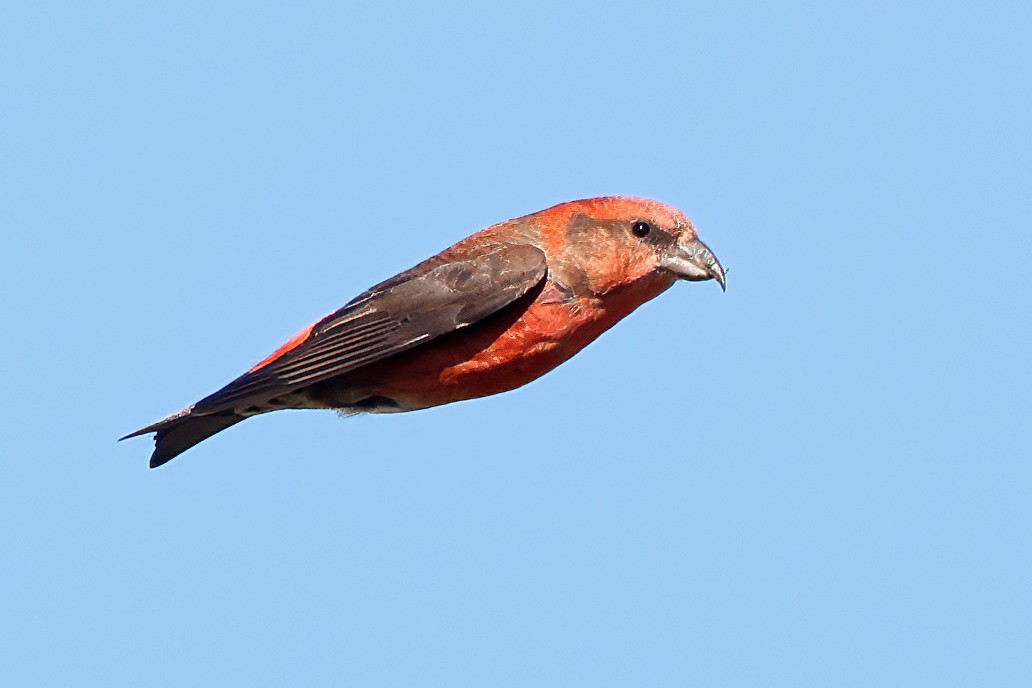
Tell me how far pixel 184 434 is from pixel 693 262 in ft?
10.8

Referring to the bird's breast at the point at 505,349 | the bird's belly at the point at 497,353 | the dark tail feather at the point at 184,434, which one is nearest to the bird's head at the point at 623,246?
the bird's breast at the point at 505,349

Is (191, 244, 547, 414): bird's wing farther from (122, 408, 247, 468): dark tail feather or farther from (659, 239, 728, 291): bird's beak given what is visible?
(659, 239, 728, 291): bird's beak

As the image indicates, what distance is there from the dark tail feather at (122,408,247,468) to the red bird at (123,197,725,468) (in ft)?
0.81

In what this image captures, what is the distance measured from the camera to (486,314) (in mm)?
10695

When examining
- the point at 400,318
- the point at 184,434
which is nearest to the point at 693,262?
the point at 400,318

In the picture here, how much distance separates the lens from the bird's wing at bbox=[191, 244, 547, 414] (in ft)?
35.3

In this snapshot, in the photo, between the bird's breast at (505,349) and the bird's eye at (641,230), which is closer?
the bird's breast at (505,349)

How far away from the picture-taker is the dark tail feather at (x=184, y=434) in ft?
37.4

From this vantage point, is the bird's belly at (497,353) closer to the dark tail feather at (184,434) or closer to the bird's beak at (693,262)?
the bird's beak at (693,262)

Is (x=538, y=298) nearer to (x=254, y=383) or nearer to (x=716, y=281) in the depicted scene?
(x=716, y=281)

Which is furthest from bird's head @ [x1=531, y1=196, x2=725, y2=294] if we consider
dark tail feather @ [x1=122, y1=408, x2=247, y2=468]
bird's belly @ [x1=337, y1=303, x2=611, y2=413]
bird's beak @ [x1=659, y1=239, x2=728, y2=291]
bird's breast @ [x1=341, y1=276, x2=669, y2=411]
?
dark tail feather @ [x1=122, y1=408, x2=247, y2=468]

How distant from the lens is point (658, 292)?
11203 millimetres

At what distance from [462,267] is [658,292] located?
1.21 meters

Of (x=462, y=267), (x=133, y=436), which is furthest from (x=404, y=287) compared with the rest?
(x=133, y=436)
